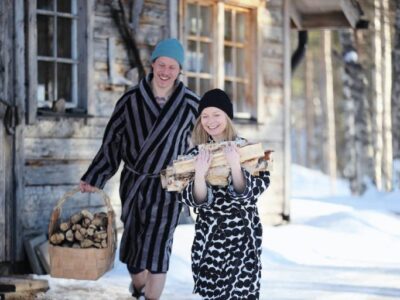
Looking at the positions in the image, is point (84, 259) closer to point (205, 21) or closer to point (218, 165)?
point (218, 165)

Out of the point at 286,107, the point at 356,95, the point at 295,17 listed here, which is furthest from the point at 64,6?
the point at 356,95

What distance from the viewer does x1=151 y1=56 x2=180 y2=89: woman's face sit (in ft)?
21.1

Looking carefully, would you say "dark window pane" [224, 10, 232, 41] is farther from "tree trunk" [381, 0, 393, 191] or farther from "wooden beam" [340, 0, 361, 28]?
"tree trunk" [381, 0, 393, 191]

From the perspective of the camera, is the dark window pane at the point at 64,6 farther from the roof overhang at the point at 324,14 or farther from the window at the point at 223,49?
the roof overhang at the point at 324,14

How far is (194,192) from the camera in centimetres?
504

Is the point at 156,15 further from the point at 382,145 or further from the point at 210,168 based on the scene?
the point at 382,145

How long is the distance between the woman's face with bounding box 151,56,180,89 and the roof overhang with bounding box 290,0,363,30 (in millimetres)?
6682

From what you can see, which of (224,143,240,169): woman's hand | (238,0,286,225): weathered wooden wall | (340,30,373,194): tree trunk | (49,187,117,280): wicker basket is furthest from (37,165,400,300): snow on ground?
(340,30,373,194): tree trunk

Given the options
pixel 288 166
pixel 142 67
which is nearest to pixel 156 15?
pixel 142 67

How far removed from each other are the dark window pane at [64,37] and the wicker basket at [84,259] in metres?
2.76

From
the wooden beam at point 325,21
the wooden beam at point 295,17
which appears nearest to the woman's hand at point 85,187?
the wooden beam at point 295,17

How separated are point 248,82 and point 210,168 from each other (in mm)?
6791

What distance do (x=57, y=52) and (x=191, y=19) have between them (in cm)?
226

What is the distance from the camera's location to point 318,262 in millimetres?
9844
